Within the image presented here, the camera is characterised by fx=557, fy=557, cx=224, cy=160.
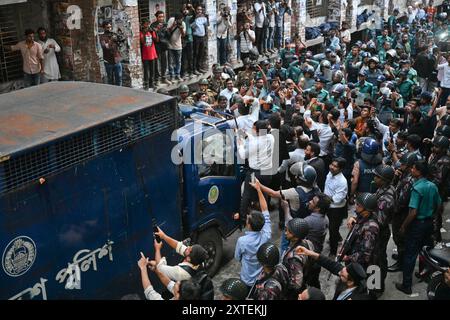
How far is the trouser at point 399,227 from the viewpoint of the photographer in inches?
278

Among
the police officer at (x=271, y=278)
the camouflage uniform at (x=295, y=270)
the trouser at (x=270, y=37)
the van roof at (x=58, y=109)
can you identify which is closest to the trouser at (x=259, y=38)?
the trouser at (x=270, y=37)

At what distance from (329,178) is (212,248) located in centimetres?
→ 182

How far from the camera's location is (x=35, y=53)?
11.4 metres

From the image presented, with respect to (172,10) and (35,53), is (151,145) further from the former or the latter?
(172,10)

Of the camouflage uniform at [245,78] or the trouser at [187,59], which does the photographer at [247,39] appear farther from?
the camouflage uniform at [245,78]

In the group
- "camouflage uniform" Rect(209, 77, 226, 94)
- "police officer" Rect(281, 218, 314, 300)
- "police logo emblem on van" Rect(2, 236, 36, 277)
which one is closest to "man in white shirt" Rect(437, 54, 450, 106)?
"camouflage uniform" Rect(209, 77, 226, 94)

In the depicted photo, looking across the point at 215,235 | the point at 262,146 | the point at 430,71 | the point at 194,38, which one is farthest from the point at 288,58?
the point at 215,235

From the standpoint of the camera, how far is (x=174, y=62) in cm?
1430

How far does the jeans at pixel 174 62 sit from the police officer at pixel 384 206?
8.46 m

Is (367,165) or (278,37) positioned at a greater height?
(278,37)

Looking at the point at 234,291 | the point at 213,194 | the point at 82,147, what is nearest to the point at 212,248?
the point at 213,194

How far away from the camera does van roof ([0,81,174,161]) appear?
16.8 ft

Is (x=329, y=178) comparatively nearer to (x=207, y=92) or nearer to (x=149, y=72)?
(x=207, y=92)

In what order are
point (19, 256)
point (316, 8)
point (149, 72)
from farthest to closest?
point (316, 8)
point (149, 72)
point (19, 256)
